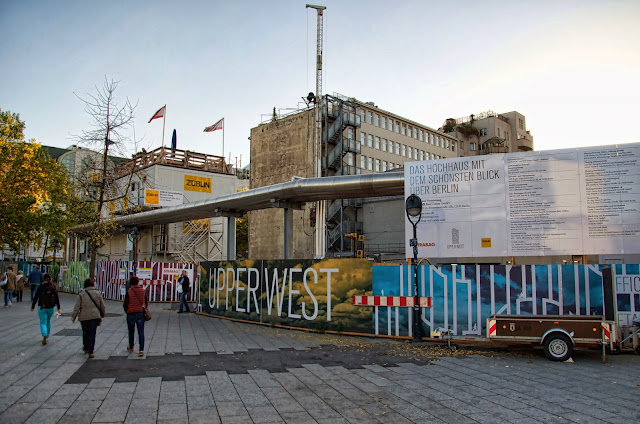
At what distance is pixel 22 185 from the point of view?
24578 millimetres

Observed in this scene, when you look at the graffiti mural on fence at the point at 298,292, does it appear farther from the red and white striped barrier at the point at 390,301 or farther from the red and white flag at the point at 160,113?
the red and white flag at the point at 160,113

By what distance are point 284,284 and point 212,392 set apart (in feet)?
29.3

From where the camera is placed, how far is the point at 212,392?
767cm

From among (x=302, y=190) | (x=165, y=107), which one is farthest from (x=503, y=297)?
(x=165, y=107)

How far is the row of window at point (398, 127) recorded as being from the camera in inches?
2717

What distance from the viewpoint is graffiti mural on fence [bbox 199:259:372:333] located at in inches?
589

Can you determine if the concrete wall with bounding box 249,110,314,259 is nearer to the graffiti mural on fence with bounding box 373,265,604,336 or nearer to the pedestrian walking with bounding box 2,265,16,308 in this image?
the pedestrian walking with bounding box 2,265,16,308

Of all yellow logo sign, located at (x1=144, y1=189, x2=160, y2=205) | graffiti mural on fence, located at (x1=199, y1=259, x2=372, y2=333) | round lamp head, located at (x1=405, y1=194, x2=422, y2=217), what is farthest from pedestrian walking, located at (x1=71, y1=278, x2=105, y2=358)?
yellow logo sign, located at (x1=144, y1=189, x2=160, y2=205)

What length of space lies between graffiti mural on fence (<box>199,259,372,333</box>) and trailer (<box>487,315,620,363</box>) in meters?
4.46

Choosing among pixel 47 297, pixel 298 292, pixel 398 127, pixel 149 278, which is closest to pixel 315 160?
pixel 398 127

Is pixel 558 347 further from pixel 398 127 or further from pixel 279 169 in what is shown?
pixel 398 127

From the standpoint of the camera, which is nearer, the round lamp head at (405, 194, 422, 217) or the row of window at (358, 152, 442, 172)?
the round lamp head at (405, 194, 422, 217)

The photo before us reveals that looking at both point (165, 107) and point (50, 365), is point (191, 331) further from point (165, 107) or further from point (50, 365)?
point (165, 107)

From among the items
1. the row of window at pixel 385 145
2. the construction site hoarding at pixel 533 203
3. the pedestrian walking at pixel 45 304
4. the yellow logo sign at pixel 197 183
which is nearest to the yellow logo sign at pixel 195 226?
the yellow logo sign at pixel 197 183
